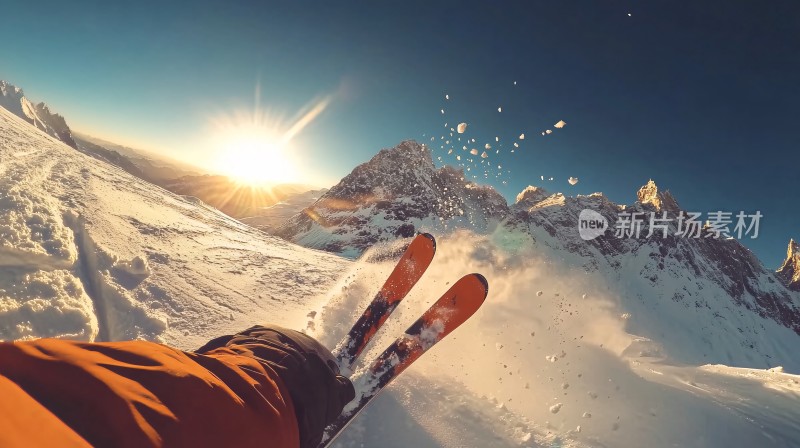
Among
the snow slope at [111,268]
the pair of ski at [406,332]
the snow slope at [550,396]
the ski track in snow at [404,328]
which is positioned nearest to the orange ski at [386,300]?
the pair of ski at [406,332]

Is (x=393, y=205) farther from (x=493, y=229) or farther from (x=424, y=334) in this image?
(x=424, y=334)

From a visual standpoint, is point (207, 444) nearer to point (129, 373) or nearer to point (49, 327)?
point (129, 373)

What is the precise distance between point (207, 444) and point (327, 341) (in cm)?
626

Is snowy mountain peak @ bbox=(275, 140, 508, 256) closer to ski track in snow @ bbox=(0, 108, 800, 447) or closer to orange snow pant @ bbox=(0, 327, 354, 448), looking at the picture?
ski track in snow @ bbox=(0, 108, 800, 447)

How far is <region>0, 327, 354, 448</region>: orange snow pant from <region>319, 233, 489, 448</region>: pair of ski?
2926 millimetres

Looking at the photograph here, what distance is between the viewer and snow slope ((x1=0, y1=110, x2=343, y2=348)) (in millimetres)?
6004

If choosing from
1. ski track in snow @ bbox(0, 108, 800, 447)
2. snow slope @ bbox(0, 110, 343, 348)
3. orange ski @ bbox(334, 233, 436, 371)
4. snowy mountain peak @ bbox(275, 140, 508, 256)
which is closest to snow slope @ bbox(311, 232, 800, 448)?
ski track in snow @ bbox(0, 108, 800, 447)

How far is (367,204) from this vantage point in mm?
137125

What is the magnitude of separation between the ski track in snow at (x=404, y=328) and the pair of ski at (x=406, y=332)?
1.11 feet

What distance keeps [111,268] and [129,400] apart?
28.1ft

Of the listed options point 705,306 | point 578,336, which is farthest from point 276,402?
point 705,306

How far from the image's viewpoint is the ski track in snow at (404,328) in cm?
542

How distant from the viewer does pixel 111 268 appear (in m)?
8.22

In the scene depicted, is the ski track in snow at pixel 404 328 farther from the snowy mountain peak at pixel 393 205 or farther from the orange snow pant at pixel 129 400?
the snowy mountain peak at pixel 393 205
